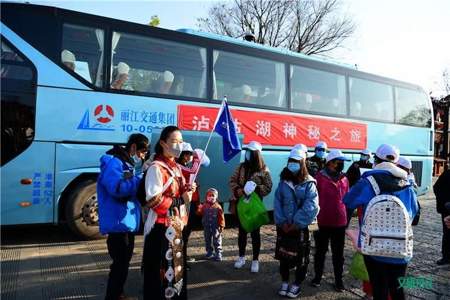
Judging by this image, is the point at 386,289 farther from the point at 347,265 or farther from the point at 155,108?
the point at 155,108

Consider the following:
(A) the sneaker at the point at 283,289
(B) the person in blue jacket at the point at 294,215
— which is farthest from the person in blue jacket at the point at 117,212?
(A) the sneaker at the point at 283,289

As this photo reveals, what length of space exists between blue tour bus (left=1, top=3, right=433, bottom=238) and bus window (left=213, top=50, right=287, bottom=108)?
0.02 m

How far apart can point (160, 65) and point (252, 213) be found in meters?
3.52

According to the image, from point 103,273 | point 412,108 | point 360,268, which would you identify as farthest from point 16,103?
point 412,108

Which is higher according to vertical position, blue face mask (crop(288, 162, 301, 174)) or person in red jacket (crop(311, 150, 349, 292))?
blue face mask (crop(288, 162, 301, 174))

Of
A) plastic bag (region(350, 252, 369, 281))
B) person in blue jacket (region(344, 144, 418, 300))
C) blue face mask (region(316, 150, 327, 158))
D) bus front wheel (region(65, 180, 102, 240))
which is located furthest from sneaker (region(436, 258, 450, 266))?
bus front wheel (region(65, 180, 102, 240))

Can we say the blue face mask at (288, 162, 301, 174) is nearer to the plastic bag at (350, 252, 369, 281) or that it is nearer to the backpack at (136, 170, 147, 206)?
the plastic bag at (350, 252, 369, 281)

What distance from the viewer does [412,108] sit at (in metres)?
12.1

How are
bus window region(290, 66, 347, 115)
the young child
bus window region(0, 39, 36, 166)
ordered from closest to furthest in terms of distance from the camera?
the young child → bus window region(0, 39, 36, 166) → bus window region(290, 66, 347, 115)

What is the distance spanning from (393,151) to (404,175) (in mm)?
282

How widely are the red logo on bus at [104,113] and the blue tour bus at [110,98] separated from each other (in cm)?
2

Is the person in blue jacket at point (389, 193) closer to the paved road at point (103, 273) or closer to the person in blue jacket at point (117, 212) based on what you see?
the paved road at point (103, 273)

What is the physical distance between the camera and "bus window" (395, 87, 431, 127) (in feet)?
37.8

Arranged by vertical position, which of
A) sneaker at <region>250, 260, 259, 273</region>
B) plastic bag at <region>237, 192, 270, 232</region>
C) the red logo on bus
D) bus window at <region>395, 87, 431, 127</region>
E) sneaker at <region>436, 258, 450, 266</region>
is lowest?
sneaker at <region>436, 258, 450, 266</region>
